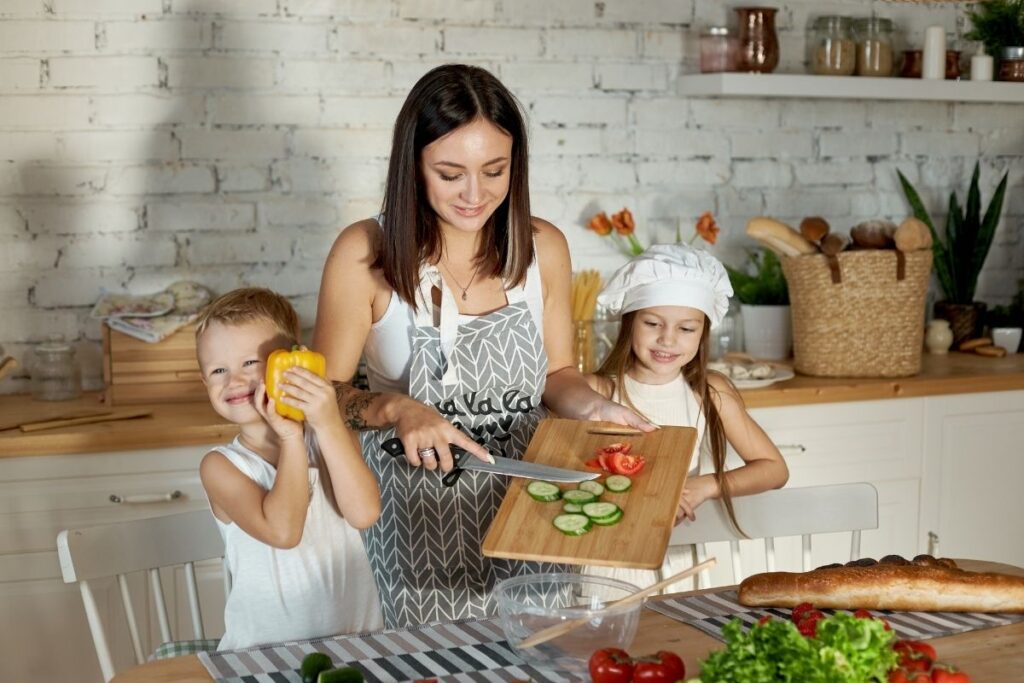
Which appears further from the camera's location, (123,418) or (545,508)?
(123,418)

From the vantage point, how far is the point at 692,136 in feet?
12.2

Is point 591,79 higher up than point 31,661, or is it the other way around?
point 591,79

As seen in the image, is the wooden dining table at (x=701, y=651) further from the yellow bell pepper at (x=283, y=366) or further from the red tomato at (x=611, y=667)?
the yellow bell pepper at (x=283, y=366)

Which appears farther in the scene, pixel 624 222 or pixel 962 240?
pixel 962 240

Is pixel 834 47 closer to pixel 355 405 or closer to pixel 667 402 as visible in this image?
pixel 667 402

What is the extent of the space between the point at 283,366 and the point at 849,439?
202 cm

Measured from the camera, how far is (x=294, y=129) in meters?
3.35

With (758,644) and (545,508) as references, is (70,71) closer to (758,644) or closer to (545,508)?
(545,508)

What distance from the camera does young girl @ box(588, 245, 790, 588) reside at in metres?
2.58

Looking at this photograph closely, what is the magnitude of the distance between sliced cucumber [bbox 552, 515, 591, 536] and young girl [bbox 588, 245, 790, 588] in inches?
29.6

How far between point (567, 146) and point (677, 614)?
1964 millimetres

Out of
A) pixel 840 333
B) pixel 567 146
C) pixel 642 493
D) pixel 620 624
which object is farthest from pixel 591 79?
pixel 620 624

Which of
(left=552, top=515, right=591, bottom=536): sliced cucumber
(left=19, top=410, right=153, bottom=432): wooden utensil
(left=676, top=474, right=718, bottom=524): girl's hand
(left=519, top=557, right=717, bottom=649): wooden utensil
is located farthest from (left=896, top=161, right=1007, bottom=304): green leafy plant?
(left=519, top=557, right=717, bottom=649): wooden utensil

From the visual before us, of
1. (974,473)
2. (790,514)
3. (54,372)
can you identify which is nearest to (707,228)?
(974,473)
